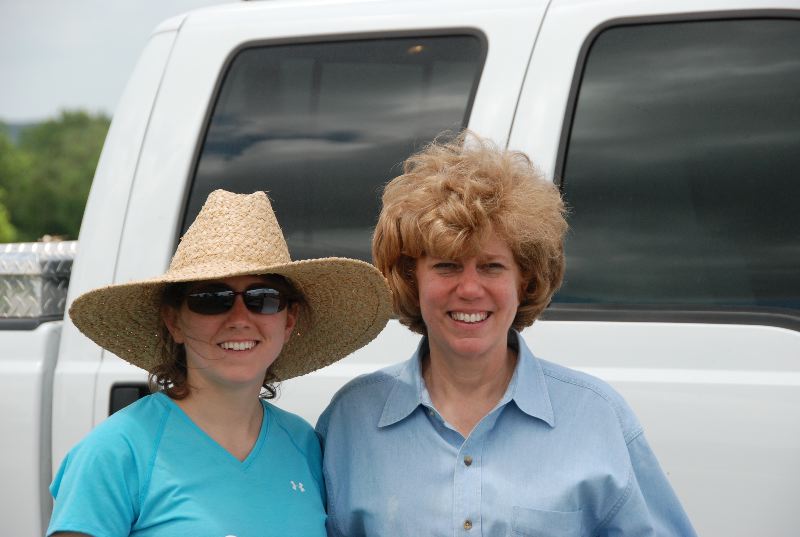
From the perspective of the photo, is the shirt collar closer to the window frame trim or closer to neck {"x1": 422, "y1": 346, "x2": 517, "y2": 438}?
neck {"x1": 422, "y1": 346, "x2": 517, "y2": 438}

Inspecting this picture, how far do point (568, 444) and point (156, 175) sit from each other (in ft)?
4.76

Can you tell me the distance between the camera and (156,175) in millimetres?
2791

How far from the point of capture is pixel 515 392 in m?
1.89

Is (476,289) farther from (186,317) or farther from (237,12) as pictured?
(237,12)

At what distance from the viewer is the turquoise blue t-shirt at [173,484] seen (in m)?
1.67

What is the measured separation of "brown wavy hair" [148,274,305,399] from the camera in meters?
1.93

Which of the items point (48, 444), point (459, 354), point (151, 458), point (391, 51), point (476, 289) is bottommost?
point (48, 444)

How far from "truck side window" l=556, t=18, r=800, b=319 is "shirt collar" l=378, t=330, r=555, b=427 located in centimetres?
47

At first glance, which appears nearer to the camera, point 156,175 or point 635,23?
point 635,23

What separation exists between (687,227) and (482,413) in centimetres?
71

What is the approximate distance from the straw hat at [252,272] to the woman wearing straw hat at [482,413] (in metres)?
0.11

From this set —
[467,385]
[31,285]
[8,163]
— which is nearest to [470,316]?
[467,385]

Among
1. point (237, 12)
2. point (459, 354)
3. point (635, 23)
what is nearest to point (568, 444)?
point (459, 354)

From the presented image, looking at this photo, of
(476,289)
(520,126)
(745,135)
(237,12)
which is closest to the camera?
(476,289)
